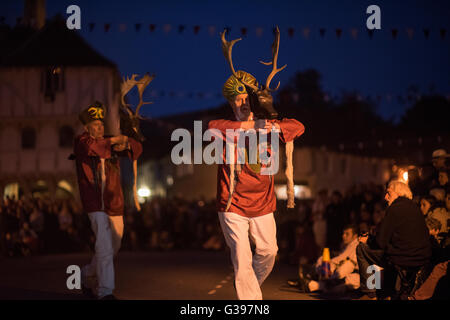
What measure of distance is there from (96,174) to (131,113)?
1.01 meters

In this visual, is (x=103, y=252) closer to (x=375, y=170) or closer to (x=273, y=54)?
(x=273, y=54)

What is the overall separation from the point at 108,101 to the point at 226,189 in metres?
33.7

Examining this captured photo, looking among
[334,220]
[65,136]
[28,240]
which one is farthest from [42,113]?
[334,220]

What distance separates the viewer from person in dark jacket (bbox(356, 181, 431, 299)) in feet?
24.8

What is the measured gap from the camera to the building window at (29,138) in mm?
39750

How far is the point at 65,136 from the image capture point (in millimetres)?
39781

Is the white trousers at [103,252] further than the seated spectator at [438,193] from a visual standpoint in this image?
No

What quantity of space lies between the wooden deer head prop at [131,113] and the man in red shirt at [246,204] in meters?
2.50

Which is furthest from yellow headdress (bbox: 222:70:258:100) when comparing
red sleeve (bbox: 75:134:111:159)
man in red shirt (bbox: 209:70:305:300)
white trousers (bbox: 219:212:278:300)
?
red sleeve (bbox: 75:134:111:159)

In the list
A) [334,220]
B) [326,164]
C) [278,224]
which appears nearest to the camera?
[334,220]

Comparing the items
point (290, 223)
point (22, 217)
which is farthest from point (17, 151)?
point (290, 223)

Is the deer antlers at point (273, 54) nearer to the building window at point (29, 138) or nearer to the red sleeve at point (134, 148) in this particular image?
the red sleeve at point (134, 148)

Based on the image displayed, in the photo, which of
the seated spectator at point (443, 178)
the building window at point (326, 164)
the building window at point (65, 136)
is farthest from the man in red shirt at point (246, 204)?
the building window at point (326, 164)

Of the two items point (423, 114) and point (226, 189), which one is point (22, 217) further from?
point (423, 114)
